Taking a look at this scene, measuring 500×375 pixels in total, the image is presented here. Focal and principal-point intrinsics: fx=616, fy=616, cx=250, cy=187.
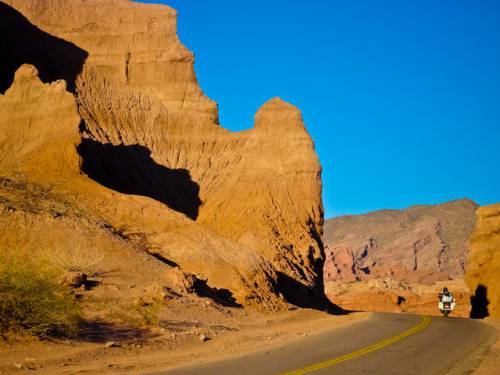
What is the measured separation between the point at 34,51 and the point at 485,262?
44.6 metres

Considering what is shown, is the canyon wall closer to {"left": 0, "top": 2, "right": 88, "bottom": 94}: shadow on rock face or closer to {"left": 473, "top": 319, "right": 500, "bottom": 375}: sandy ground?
{"left": 0, "top": 2, "right": 88, "bottom": 94}: shadow on rock face

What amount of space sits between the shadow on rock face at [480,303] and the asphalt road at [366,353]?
2115 centimetres

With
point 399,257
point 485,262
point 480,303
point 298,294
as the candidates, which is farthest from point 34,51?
point 399,257

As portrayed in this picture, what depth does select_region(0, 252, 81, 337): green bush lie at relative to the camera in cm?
1608

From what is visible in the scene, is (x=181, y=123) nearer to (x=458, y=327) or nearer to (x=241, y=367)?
(x=458, y=327)

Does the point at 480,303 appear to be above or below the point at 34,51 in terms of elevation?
below

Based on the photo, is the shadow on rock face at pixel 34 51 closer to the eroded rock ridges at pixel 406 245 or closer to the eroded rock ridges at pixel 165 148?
the eroded rock ridges at pixel 165 148

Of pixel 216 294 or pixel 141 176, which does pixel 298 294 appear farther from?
pixel 141 176

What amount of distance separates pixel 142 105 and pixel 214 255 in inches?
1166

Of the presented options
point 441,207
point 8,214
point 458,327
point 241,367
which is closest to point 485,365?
point 241,367

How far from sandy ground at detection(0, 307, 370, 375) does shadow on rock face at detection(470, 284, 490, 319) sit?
20.8 meters

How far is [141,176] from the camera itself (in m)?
52.3

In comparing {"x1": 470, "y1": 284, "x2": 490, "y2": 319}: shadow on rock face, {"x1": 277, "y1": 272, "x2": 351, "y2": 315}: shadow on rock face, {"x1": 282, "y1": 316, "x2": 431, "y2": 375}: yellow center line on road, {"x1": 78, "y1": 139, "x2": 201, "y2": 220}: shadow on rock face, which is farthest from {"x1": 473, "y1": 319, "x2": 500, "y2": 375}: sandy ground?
{"x1": 78, "y1": 139, "x2": 201, "y2": 220}: shadow on rock face

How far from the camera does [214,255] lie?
3488cm
